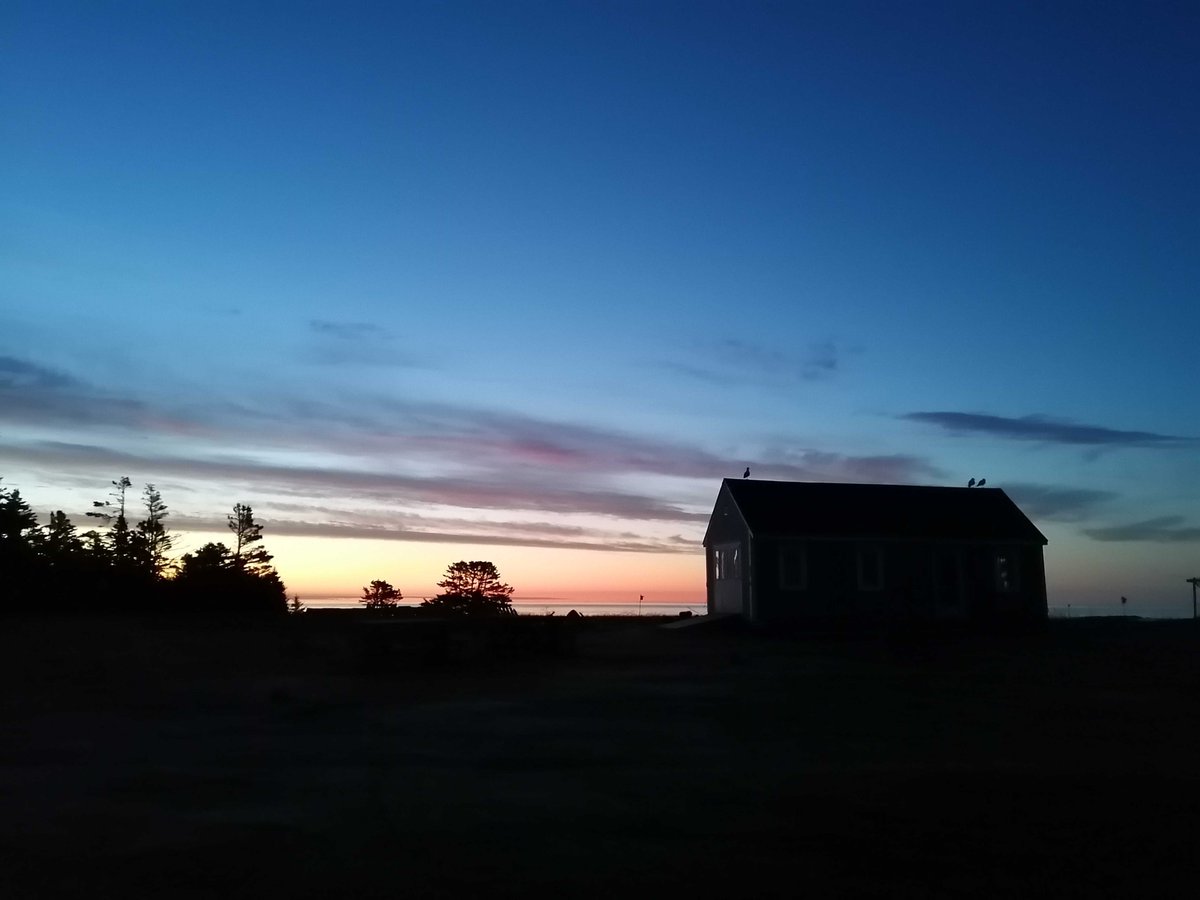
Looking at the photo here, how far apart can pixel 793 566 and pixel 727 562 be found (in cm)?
295

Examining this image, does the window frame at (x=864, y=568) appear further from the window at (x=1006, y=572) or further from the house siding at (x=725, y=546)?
the window at (x=1006, y=572)

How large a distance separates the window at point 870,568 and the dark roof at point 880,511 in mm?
547

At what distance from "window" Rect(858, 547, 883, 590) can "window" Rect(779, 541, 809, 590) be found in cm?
188

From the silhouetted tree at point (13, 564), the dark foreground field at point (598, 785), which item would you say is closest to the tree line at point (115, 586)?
the silhouetted tree at point (13, 564)

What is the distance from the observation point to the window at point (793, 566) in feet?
111

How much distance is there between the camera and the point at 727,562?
119 feet

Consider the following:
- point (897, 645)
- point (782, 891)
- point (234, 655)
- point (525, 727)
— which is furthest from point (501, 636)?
point (782, 891)

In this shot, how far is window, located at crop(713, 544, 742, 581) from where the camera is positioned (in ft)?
115

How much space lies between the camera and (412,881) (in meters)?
6.25

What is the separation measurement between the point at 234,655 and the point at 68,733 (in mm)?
11422

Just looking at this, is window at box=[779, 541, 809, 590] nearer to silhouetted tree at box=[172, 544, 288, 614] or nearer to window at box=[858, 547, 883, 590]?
window at box=[858, 547, 883, 590]

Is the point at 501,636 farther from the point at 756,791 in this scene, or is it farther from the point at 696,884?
the point at 696,884

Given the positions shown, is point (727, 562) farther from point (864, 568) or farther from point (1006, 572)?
point (1006, 572)

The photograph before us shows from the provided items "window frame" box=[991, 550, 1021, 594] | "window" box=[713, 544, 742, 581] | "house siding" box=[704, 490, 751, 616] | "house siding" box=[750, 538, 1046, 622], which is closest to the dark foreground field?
"house siding" box=[750, 538, 1046, 622]
